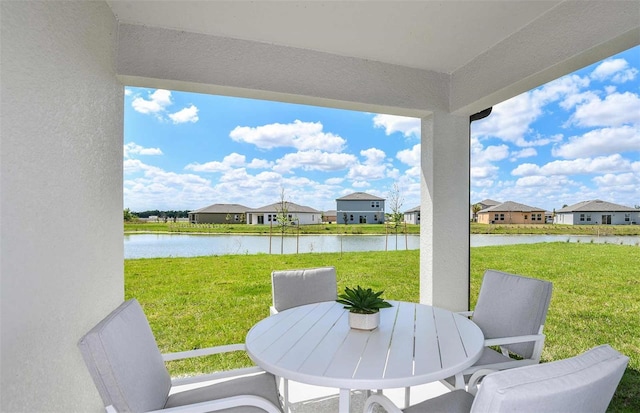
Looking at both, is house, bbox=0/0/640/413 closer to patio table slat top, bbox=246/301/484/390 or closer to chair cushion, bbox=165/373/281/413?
chair cushion, bbox=165/373/281/413

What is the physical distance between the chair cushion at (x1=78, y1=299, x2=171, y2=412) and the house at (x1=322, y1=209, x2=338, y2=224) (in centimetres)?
548

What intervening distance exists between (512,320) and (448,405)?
88cm

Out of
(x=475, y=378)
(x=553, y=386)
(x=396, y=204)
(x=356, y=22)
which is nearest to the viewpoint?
(x=553, y=386)

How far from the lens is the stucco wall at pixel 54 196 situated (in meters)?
1.27

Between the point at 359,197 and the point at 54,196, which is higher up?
the point at 359,197

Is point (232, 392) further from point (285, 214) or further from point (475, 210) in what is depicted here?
point (285, 214)

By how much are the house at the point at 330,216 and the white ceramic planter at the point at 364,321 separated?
5.23 m

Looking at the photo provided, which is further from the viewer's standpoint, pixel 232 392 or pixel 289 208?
pixel 289 208

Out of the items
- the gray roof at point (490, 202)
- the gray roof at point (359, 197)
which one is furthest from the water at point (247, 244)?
the gray roof at point (490, 202)

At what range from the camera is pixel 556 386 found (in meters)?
0.76

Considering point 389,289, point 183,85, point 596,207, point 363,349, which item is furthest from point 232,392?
point 389,289

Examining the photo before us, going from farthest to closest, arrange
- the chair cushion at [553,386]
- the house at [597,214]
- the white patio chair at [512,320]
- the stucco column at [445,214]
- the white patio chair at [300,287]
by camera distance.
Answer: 1. the house at [597,214]
2. the stucco column at [445,214]
3. the white patio chair at [300,287]
4. the white patio chair at [512,320]
5. the chair cushion at [553,386]

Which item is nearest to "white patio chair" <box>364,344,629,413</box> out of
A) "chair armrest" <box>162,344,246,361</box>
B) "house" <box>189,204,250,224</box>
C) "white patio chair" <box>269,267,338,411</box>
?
"chair armrest" <box>162,344,246,361</box>

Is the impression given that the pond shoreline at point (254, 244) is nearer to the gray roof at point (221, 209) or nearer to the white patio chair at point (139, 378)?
the gray roof at point (221, 209)
